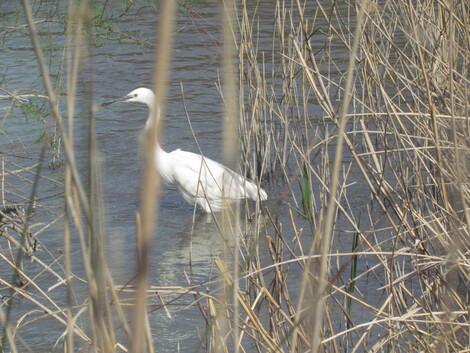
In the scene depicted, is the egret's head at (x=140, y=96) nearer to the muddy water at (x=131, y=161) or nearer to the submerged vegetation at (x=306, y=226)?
the muddy water at (x=131, y=161)

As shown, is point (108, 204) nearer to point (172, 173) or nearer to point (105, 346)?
point (172, 173)

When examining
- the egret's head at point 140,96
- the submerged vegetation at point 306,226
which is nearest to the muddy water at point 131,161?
the submerged vegetation at point 306,226

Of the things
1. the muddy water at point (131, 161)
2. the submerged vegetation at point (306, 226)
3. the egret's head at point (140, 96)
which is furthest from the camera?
the egret's head at point (140, 96)

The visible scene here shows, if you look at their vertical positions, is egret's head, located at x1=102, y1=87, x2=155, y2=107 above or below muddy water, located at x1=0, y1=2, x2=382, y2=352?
above

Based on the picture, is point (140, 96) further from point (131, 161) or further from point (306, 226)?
point (306, 226)

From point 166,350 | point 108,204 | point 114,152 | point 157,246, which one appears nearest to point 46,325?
point 166,350

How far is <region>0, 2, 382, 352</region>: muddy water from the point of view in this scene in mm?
3293

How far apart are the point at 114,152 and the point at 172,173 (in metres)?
0.95

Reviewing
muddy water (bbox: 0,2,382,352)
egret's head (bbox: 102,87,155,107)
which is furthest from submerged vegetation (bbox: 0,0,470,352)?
egret's head (bbox: 102,87,155,107)

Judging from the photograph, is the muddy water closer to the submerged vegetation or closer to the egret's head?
the submerged vegetation

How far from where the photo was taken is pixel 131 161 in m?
5.84

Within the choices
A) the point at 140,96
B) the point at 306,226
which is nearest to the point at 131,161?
the point at 140,96

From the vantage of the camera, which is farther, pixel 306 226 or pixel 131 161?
pixel 131 161

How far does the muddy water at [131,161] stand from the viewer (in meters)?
3.29
